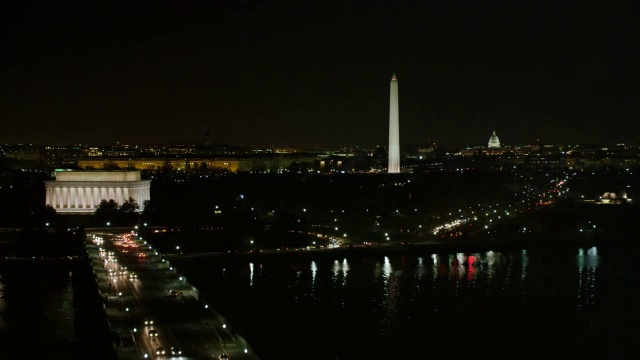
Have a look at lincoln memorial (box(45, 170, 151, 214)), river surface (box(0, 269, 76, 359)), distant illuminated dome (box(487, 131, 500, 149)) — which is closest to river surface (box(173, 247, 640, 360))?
river surface (box(0, 269, 76, 359))

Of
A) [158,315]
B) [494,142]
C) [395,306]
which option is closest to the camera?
[158,315]

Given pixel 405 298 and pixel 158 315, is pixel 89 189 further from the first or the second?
pixel 158 315

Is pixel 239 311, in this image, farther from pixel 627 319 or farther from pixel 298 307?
pixel 627 319

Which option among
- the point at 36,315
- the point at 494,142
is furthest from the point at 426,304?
the point at 494,142

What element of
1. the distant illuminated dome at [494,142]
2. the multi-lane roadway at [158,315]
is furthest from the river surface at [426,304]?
the distant illuminated dome at [494,142]

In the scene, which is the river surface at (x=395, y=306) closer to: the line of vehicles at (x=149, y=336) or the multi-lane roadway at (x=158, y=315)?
the multi-lane roadway at (x=158, y=315)

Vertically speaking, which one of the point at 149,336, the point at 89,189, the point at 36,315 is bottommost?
the point at 36,315
